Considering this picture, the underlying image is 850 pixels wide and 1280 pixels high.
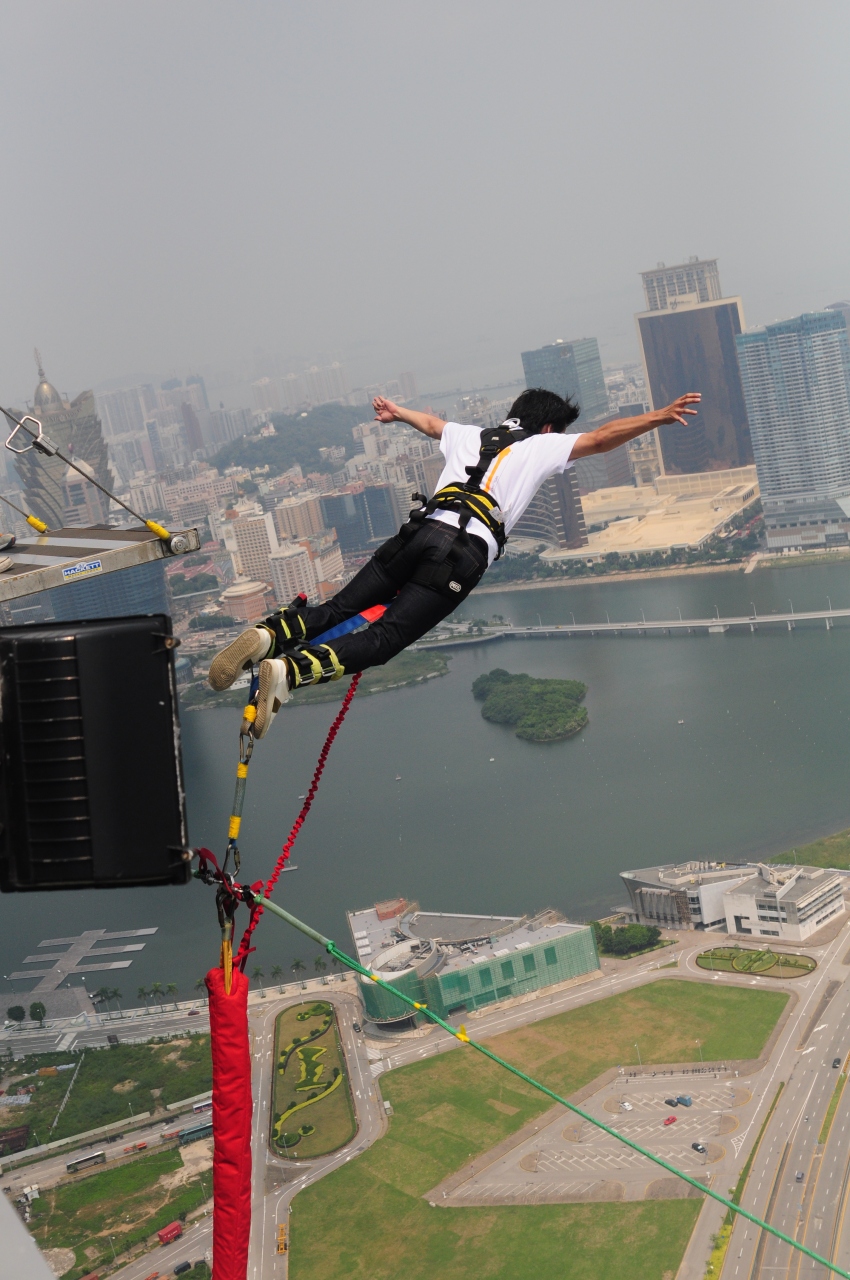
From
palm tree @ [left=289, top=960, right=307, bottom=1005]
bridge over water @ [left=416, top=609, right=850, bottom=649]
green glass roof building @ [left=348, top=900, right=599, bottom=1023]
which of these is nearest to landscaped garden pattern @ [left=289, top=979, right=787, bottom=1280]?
green glass roof building @ [left=348, top=900, right=599, bottom=1023]

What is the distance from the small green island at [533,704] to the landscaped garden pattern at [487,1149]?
6.13m

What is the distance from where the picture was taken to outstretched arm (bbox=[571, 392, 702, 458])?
1226 millimetres

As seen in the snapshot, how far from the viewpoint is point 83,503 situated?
19688mm

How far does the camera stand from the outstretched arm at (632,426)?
123 centimetres

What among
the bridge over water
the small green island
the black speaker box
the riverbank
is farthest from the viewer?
the riverbank

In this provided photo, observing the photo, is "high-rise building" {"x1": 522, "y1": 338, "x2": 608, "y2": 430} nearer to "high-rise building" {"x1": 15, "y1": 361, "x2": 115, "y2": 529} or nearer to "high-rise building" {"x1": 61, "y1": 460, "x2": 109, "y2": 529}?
"high-rise building" {"x1": 15, "y1": 361, "x2": 115, "y2": 529}

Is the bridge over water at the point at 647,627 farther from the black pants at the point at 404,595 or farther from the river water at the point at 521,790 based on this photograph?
the black pants at the point at 404,595

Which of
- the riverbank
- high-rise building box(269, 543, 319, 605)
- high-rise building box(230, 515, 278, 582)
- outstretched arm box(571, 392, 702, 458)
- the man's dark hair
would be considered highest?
the man's dark hair

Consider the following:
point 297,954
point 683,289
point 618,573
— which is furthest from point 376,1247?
point 683,289

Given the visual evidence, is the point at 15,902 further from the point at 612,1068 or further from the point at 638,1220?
the point at 638,1220

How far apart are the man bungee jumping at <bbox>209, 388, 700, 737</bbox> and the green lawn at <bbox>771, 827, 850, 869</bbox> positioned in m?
8.09

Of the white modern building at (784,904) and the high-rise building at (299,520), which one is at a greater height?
the high-rise building at (299,520)

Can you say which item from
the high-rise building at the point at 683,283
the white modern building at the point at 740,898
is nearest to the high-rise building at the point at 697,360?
the high-rise building at the point at 683,283

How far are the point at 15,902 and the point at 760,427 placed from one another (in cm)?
1574
